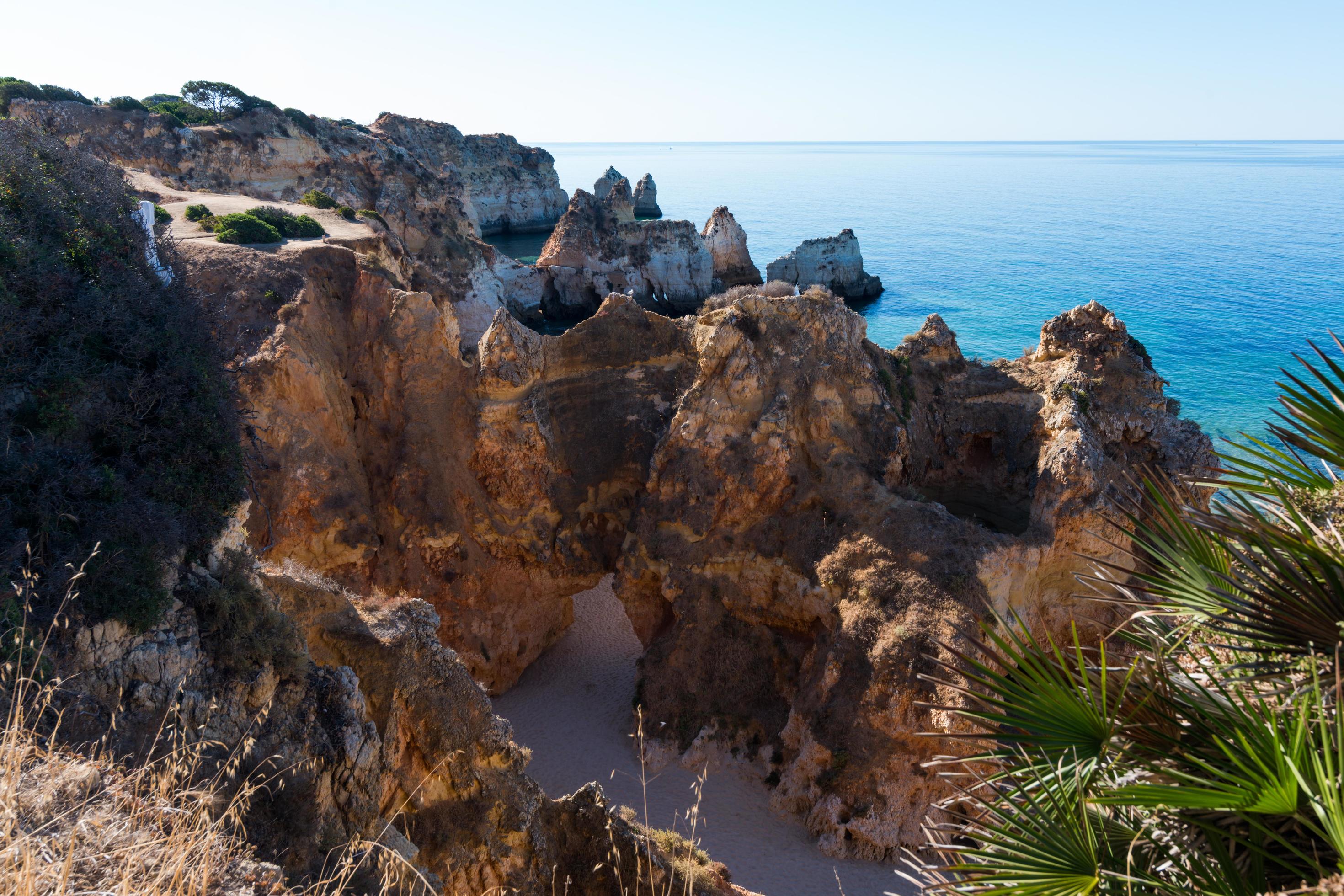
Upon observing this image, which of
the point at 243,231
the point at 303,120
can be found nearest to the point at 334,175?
the point at 303,120

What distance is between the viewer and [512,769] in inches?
487

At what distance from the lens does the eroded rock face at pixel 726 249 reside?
70125mm

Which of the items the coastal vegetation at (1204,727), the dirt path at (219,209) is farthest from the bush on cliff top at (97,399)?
the dirt path at (219,209)

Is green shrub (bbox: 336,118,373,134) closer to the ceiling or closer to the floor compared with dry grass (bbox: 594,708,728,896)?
closer to the ceiling

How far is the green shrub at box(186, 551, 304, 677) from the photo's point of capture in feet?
29.5

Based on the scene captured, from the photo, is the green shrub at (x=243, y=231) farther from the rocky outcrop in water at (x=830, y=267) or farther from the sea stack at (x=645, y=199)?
the sea stack at (x=645, y=199)

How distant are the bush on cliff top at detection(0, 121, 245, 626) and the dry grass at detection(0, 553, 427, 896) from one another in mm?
1363

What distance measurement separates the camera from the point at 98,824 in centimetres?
507

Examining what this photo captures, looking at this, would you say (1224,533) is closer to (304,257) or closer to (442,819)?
(442,819)

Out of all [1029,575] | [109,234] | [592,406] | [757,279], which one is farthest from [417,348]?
[757,279]

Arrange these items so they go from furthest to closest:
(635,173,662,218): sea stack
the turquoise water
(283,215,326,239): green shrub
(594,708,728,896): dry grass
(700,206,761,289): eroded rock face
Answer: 1. (635,173,662,218): sea stack
2. (700,206,761,289): eroded rock face
3. the turquoise water
4. (283,215,326,239): green shrub
5. (594,708,728,896): dry grass

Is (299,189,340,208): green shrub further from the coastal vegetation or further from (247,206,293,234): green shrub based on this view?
the coastal vegetation

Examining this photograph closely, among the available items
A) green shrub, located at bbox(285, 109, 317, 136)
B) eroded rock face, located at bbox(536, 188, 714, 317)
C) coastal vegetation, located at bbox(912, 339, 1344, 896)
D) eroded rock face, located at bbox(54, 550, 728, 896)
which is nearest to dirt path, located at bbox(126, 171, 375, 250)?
green shrub, located at bbox(285, 109, 317, 136)

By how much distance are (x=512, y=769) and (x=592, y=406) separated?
1214 centimetres
